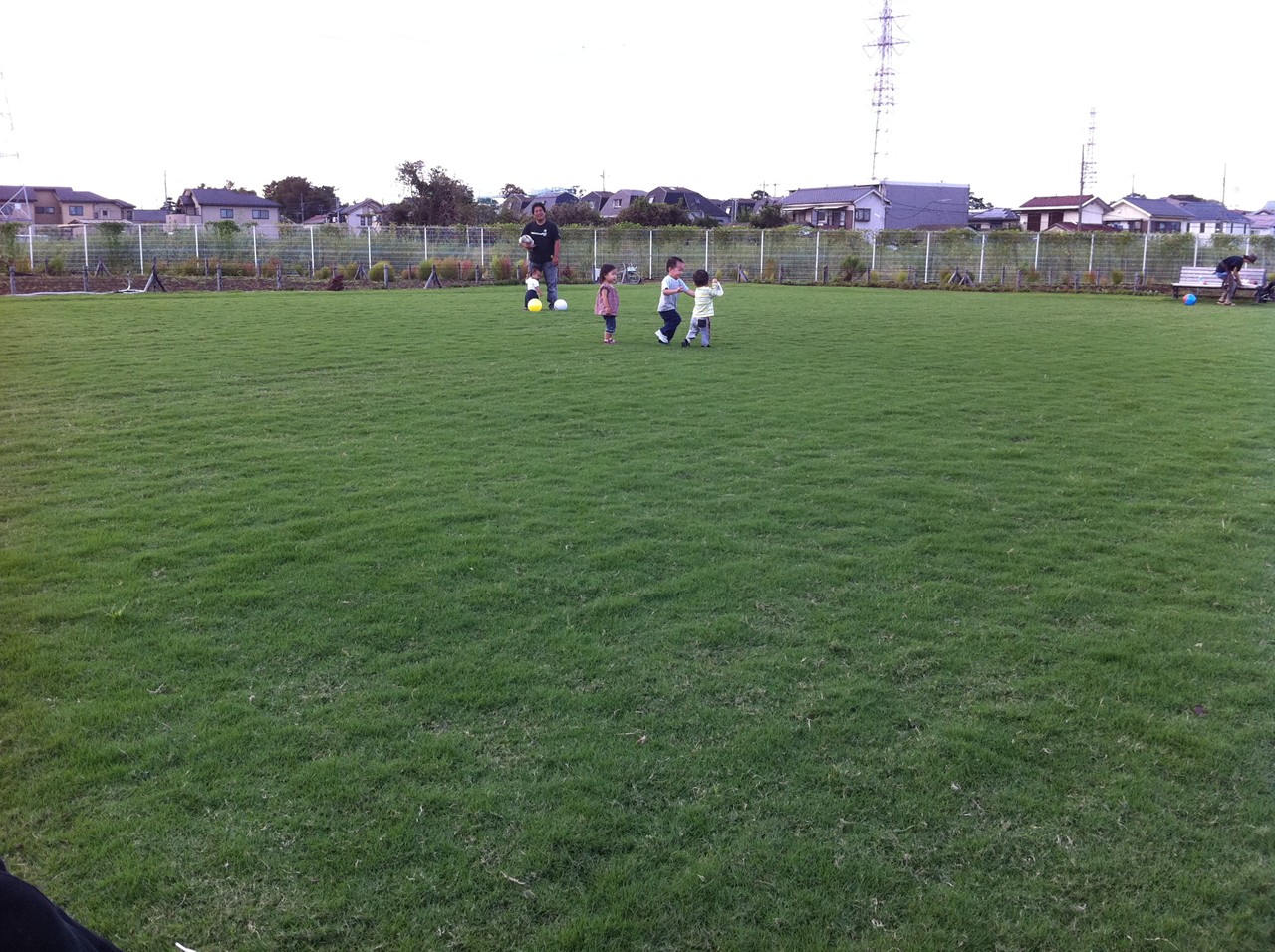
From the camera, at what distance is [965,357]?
13898 mm

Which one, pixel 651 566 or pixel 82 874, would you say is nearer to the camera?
pixel 82 874

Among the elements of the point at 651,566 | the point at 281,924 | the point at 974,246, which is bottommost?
the point at 281,924

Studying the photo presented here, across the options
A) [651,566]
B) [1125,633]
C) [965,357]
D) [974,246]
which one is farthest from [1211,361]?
[974,246]

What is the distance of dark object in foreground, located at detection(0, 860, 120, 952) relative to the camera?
134 cm

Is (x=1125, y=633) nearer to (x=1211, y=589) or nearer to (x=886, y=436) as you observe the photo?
(x=1211, y=589)

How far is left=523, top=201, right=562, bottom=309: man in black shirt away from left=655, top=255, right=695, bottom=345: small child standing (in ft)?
12.1

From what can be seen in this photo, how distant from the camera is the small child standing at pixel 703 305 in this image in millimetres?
14209

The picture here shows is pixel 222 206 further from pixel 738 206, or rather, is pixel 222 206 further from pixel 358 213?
pixel 738 206

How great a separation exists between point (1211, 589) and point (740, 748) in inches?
132

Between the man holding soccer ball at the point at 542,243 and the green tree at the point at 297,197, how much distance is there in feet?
230

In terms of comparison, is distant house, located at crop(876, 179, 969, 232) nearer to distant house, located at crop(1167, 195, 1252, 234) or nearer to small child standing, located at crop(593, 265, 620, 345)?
distant house, located at crop(1167, 195, 1252, 234)

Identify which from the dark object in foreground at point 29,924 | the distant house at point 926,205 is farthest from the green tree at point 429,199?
the dark object in foreground at point 29,924

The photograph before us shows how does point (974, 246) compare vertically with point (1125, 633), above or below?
above

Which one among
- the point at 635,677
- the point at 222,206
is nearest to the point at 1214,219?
the point at 222,206
